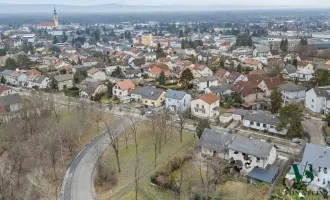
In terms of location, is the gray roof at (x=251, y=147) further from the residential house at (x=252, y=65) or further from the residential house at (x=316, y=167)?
the residential house at (x=252, y=65)

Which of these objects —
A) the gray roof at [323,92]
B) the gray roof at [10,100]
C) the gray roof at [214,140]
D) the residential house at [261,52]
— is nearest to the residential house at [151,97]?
the gray roof at [214,140]

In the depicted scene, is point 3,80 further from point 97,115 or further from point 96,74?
point 97,115

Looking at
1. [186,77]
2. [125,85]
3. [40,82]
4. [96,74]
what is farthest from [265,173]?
[40,82]

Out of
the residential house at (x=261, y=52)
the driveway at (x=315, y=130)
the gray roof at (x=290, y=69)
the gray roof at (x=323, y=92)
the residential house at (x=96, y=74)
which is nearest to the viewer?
the driveway at (x=315, y=130)

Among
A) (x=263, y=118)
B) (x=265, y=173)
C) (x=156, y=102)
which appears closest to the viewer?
(x=265, y=173)

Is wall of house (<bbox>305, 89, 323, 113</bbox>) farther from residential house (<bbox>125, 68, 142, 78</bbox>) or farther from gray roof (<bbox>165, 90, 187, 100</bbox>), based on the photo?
residential house (<bbox>125, 68, 142, 78</bbox>)
